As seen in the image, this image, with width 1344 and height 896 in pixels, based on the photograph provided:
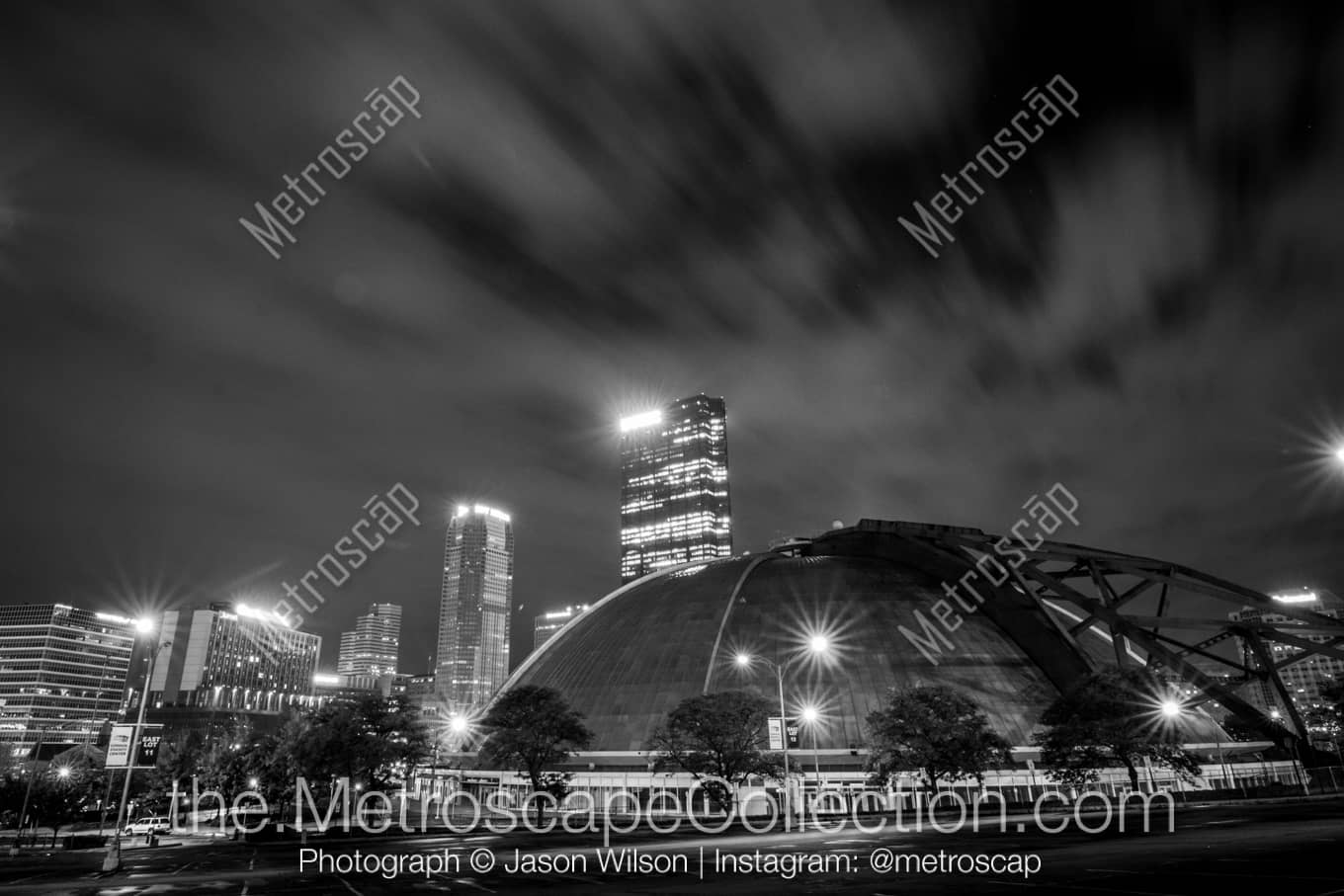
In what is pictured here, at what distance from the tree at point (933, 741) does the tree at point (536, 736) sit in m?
24.0

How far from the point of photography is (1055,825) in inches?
1687

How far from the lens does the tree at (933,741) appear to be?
166 feet

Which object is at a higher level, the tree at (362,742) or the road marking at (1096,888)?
the tree at (362,742)

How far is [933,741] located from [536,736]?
30230 millimetres

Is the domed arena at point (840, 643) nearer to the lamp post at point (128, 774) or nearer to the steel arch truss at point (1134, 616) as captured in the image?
the steel arch truss at point (1134, 616)

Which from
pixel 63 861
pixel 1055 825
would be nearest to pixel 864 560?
pixel 1055 825

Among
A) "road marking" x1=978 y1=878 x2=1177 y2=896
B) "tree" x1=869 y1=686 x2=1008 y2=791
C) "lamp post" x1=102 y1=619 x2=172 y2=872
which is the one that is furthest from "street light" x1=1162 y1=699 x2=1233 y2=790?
"lamp post" x1=102 y1=619 x2=172 y2=872

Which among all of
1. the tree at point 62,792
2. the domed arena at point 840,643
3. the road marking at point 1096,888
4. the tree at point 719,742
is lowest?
the tree at point 62,792

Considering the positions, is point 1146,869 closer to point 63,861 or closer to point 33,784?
point 63,861

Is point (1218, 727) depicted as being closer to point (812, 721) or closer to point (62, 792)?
point (812, 721)

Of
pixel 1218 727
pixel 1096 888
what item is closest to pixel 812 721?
pixel 1218 727

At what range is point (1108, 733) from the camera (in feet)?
169

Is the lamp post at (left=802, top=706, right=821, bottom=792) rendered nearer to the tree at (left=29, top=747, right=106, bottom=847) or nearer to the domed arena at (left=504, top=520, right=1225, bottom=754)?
the domed arena at (left=504, top=520, right=1225, bottom=754)

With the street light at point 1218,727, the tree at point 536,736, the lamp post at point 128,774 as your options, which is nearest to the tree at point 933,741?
the street light at point 1218,727
